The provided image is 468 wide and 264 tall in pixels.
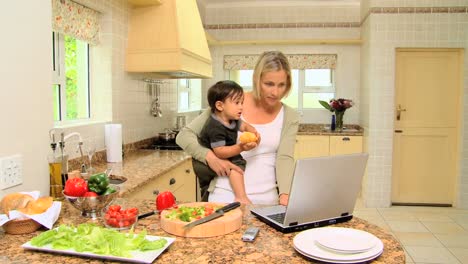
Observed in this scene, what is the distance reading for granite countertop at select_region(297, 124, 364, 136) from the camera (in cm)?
556

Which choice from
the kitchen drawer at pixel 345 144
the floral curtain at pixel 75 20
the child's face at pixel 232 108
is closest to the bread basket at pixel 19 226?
the child's face at pixel 232 108

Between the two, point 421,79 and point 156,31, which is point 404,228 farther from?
point 156,31

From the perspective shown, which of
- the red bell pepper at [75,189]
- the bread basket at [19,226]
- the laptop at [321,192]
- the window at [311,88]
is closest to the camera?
the laptop at [321,192]

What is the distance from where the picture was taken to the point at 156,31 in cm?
355

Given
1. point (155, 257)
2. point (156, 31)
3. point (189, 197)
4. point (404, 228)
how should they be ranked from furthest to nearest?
point (404, 228)
point (189, 197)
point (156, 31)
point (155, 257)

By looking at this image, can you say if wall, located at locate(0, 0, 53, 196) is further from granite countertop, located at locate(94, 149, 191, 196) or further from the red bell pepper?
granite countertop, located at locate(94, 149, 191, 196)

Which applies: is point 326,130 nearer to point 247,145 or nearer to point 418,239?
point 418,239

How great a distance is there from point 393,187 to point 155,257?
4.81 m

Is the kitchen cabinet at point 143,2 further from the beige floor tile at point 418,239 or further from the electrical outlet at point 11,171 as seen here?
the beige floor tile at point 418,239

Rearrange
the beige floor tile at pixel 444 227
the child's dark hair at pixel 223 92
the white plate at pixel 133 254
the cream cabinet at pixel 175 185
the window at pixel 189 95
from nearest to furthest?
the white plate at pixel 133 254, the child's dark hair at pixel 223 92, the cream cabinet at pixel 175 185, the beige floor tile at pixel 444 227, the window at pixel 189 95

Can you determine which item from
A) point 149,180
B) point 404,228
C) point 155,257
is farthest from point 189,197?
point 155,257

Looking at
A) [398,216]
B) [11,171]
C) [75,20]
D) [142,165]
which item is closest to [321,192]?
[11,171]

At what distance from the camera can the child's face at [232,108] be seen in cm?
198

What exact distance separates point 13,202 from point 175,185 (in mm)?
1859
